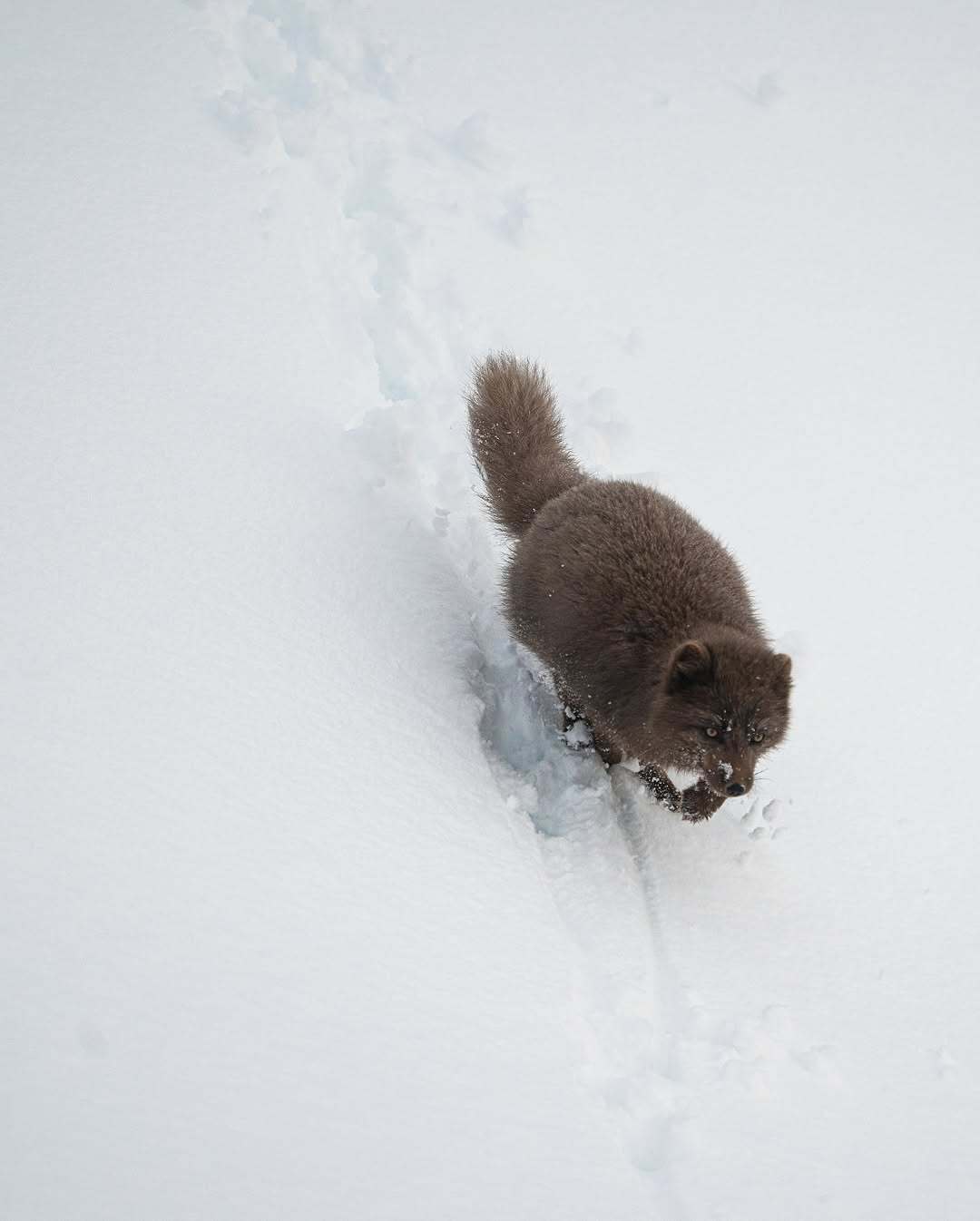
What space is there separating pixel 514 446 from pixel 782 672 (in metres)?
1.94

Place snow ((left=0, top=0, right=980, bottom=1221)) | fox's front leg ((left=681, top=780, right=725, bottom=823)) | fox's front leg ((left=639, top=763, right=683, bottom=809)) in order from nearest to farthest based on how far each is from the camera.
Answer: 1. snow ((left=0, top=0, right=980, bottom=1221))
2. fox's front leg ((left=681, top=780, right=725, bottom=823))
3. fox's front leg ((left=639, top=763, right=683, bottom=809))

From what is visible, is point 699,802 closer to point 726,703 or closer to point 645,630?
point 726,703

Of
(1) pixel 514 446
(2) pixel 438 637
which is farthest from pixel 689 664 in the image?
(1) pixel 514 446

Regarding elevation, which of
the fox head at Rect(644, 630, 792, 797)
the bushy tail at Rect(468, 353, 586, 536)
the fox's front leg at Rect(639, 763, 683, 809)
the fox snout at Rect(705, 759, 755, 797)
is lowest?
the fox's front leg at Rect(639, 763, 683, 809)

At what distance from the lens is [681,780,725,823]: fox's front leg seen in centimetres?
418

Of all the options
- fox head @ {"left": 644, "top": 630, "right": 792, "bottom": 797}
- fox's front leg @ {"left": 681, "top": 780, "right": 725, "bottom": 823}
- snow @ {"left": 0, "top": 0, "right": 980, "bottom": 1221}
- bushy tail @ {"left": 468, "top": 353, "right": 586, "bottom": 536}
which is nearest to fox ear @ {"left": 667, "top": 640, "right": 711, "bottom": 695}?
fox head @ {"left": 644, "top": 630, "right": 792, "bottom": 797}

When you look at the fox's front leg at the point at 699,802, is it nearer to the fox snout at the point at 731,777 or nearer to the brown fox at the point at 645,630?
the brown fox at the point at 645,630

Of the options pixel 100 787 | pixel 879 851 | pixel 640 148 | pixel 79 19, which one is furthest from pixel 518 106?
pixel 100 787

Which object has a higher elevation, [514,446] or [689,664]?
[514,446]

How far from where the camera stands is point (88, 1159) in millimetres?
1990

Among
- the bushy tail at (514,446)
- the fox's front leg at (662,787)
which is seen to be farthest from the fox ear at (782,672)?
the bushy tail at (514,446)

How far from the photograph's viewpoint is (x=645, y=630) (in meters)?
4.18

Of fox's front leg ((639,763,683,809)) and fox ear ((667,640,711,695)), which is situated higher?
fox ear ((667,640,711,695))

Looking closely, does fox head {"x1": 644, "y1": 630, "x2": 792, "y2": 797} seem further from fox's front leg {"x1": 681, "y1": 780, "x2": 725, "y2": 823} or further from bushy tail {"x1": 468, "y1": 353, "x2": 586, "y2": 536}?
bushy tail {"x1": 468, "y1": 353, "x2": 586, "y2": 536}
